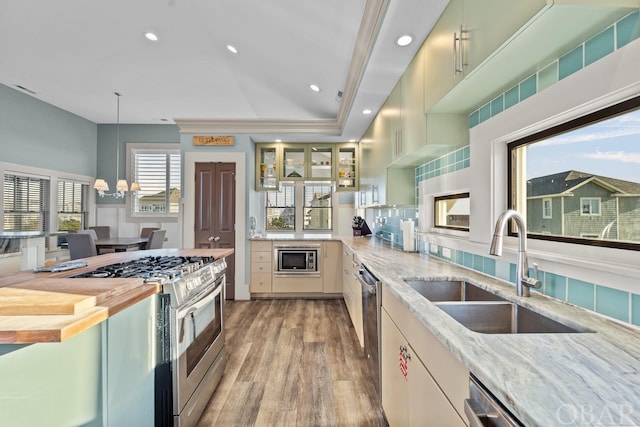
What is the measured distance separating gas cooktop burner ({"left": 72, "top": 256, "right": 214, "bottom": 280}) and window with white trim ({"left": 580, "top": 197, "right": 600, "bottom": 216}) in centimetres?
184

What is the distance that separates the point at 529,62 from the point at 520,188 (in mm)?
597

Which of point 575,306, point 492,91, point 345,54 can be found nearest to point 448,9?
point 492,91

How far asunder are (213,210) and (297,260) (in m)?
1.44

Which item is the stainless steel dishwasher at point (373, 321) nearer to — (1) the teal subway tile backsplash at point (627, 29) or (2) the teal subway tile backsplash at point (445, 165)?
(2) the teal subway tile backsplash at point (445, 165)

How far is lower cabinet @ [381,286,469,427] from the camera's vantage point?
826mm

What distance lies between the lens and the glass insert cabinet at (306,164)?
4.62m

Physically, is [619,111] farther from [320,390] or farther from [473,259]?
[320,390]

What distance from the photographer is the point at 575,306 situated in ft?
3.51

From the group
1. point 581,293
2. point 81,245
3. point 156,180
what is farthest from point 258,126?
point 581,293

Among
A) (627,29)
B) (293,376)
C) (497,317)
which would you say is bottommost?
(293,376)

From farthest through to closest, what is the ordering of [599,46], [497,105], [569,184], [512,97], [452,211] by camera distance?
[452,211] → [497,105] → [512,97] → [569,184] → [599,46]

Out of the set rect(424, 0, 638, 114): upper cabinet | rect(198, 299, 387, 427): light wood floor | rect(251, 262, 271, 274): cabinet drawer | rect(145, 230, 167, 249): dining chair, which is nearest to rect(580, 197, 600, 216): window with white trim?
rect(424, 0, 638, 114): upper cabinet

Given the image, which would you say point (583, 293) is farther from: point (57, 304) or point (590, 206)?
point (57, 304)

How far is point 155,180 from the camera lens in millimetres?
5465
